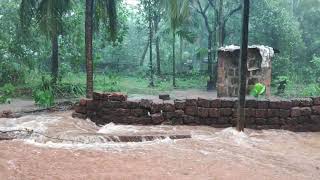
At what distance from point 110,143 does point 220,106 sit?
2851 mm

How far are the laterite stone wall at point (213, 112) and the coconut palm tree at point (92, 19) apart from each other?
10.2 ft

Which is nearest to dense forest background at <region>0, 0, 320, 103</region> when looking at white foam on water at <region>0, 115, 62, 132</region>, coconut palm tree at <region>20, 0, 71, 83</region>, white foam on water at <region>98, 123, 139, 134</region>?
coconut palm tree at <region>20, 0, 71, 83</region>

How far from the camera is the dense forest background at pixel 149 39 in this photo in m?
16.2

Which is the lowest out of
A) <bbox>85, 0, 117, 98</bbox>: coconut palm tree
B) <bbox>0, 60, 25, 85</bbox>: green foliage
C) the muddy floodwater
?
the muddy floodwater

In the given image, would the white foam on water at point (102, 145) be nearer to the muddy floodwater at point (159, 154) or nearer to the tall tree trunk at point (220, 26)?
the muddy floodwater at point (159, 154)

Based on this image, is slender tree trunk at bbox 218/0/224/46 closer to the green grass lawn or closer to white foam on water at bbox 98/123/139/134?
the green grass lawn

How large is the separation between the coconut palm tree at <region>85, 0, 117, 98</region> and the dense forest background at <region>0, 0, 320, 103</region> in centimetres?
10

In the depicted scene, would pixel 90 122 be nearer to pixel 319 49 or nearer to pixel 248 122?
pixel 248 122

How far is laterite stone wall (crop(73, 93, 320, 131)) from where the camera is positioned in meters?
9.00

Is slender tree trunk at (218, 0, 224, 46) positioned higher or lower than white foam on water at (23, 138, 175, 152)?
higher

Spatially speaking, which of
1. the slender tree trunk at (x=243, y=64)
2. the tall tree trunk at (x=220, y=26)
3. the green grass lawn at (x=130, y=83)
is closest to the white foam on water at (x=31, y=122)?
the slender tree trunk at (x=243, y=64)

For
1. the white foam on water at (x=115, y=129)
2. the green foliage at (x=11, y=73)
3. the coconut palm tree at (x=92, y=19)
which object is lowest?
the white foam on water at (x=115, y=129)

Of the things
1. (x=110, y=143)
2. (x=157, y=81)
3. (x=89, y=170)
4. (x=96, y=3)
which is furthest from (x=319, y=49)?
(x=89, y=170)

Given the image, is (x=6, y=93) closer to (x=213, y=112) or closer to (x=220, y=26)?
(x=213, y=112)
